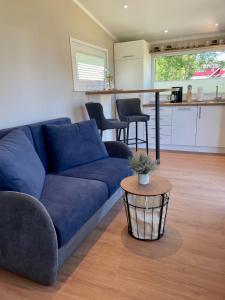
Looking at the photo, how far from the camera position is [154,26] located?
416 cm

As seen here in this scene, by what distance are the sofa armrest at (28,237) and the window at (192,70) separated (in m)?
4.38

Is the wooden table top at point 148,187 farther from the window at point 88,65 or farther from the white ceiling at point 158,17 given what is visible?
the white ceiling at point 158,17

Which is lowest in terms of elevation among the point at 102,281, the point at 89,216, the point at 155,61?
the point at 102,281

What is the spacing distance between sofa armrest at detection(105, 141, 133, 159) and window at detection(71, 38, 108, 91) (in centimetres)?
141

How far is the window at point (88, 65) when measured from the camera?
12.1 ft

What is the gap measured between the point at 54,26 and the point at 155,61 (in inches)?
102

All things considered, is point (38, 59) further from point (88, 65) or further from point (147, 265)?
point (147, 265)

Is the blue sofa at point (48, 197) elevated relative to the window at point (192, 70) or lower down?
lower down

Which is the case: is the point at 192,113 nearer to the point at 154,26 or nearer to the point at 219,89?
the point at 219,89

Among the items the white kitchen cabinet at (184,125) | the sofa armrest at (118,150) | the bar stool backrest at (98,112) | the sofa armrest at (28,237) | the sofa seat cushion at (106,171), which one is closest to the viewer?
the sofa armrest at (28,237)

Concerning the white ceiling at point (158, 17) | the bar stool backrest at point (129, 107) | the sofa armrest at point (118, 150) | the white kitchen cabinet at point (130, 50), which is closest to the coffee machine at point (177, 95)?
the bar stool backrest at point (129, 107)

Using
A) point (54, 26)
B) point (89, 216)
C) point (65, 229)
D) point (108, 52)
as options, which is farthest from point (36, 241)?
point (108, 52)

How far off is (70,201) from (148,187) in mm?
632

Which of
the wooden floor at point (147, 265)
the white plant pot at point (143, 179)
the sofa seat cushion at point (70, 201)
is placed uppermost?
the white plant pot at point (143, 179)
